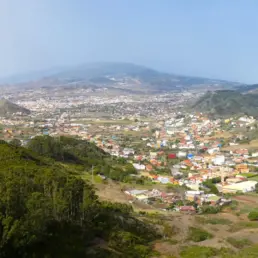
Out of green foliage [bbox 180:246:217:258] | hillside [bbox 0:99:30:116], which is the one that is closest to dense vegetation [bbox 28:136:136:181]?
green foliage [bbox 180:246:217:258]

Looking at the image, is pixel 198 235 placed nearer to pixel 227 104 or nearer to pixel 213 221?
pixel 213 221

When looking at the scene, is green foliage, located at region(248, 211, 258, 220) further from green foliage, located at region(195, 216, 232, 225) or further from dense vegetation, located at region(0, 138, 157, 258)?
dense vegetation, located at region(0, 138, 157, 258)

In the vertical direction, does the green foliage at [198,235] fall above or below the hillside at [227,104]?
below

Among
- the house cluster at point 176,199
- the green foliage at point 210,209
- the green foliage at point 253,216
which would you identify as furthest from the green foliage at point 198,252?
the green foliage at point 210,209

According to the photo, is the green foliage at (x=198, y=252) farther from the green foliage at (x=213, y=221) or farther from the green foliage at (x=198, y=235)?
the green foliage at (x=213, y=221)

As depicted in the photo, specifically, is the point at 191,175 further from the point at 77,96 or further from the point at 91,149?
the point at 77,96

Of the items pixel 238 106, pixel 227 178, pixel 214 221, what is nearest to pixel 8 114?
pixel 238 106

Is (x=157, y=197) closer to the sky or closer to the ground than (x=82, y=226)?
closer to the ground
